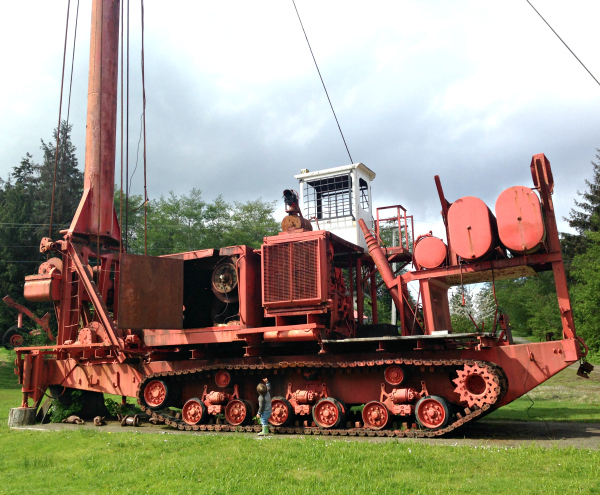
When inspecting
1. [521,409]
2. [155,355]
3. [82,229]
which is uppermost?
[82,229]

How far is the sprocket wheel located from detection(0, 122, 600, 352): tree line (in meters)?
21.5

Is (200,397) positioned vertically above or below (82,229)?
below

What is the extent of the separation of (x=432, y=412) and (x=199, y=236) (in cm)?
3790

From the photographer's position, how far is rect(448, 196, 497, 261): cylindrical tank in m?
10.9

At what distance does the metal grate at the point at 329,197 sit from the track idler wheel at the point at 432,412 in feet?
Answer: 40.1

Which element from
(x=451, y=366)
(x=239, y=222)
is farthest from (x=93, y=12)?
(x=239, y=222)

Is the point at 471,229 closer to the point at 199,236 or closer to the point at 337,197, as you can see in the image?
the point at 337,197

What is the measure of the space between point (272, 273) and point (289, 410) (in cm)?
312

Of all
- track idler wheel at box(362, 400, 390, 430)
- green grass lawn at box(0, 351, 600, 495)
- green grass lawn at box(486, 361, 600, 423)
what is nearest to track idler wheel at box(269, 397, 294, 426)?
green grass lawn at box(0, 351, 600, 495)

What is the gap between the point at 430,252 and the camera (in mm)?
11938

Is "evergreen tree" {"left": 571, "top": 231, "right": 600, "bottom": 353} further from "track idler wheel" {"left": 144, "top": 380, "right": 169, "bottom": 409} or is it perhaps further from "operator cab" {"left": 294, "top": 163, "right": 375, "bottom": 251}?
"track idler wheel" {"left": 144, "top": 380, "right": 169, "bottom": 409}

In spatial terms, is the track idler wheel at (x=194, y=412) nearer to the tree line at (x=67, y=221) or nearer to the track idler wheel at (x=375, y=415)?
the track idler wheel at (x=375, y=415)

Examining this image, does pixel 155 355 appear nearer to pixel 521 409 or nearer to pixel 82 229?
pixel 82 229

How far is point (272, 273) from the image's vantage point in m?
12.5
